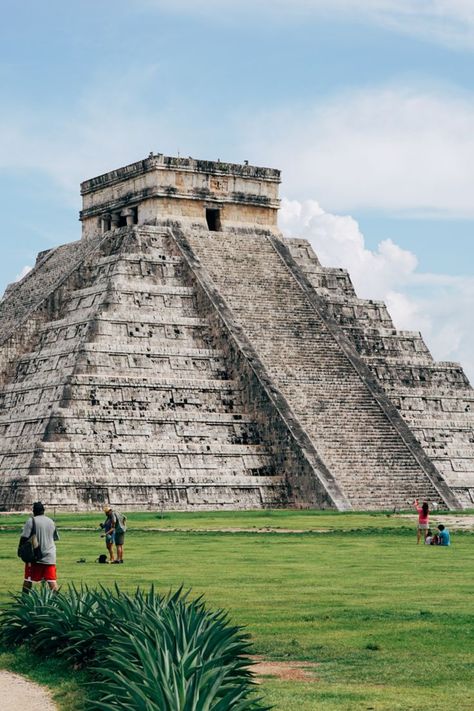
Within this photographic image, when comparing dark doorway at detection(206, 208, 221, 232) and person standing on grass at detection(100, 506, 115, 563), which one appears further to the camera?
dark doorway at detection(206, 208, 221, 232)

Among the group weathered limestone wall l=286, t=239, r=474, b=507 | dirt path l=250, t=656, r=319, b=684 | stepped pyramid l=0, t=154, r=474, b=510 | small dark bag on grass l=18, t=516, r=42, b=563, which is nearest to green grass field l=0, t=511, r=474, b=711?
dirt path l=250, t=656, r=319, b=684

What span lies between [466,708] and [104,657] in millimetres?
2681

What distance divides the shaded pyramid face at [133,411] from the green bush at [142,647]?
21957mm

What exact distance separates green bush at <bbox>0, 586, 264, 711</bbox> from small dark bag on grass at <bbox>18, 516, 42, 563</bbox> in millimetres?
1445

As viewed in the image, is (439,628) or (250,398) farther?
(250,398)

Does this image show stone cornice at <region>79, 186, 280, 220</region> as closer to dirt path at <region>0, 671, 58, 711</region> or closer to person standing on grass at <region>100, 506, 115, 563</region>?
person standing on grass at <region>100, 506, 115, 563</region>

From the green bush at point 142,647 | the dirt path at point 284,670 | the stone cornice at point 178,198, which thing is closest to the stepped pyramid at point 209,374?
the stone cornice at point 178,198

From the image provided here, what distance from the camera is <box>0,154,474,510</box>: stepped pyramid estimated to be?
35375 mm

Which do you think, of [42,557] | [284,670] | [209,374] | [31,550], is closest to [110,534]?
[42,557]

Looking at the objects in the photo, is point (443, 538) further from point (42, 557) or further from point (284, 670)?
point (284, 670)

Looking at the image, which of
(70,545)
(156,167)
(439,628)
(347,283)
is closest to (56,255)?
(156,167)

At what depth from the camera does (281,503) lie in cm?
3606

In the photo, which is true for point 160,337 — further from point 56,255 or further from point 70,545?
point 70,545

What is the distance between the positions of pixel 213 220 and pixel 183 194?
1.64 meters
